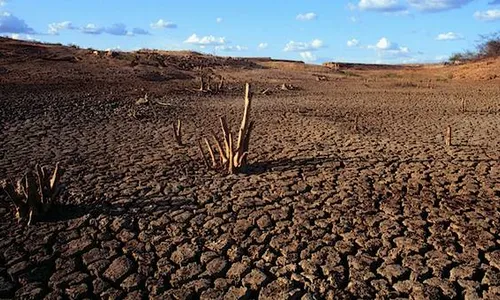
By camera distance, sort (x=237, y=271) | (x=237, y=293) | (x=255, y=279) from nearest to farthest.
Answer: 1. (x=237, y=293)
2. (x=255, y=279)
3. (x=237, y=271)

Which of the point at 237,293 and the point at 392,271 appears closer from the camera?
the point at 237,293

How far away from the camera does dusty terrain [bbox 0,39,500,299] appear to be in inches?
126

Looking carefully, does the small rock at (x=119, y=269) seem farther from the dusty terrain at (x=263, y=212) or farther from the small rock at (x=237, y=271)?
the small rock at (x=237, y=271)

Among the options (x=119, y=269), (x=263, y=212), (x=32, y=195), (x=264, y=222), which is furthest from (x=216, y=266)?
(x=32, y=195)

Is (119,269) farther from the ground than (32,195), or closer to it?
closer to it

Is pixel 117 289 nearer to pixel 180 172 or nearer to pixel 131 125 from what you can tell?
pixel 180 172

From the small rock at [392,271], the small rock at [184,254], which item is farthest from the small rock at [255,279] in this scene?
the small rock at [392,271]

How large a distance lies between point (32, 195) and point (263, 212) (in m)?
2.06

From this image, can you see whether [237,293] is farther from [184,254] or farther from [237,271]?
[184,254]

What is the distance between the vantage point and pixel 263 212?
4297mm

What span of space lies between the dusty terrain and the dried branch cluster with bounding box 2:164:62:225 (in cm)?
12

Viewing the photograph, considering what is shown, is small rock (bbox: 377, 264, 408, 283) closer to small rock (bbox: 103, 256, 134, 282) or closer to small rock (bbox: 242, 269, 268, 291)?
small rock (bbox: 242, 269, 268, 291)

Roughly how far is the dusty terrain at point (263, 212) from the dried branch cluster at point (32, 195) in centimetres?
12

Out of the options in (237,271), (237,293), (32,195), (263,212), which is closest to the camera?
(237,293)
